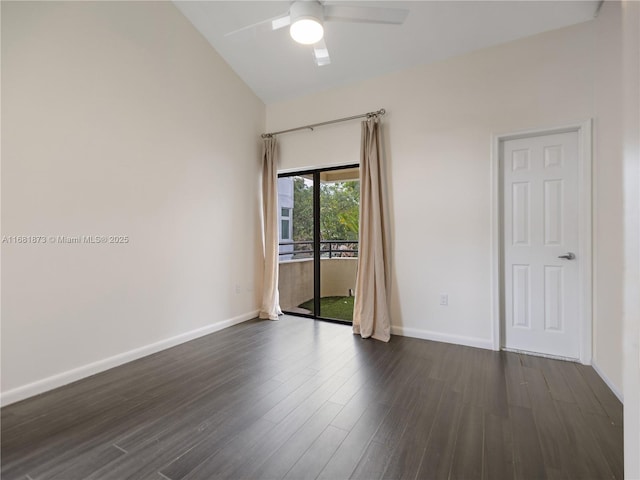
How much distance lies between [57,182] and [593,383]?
4.35 metres

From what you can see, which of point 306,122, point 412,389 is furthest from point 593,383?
point 306,122

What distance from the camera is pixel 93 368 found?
2.43 meters

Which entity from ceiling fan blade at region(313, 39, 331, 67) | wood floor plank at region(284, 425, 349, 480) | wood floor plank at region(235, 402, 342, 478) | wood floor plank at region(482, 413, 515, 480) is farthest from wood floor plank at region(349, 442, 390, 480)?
ceiling fan blade at region(313, 39, 331, 67)

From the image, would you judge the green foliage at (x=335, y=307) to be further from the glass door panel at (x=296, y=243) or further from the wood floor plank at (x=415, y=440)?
the wood floor plank at (x=415, y=440)

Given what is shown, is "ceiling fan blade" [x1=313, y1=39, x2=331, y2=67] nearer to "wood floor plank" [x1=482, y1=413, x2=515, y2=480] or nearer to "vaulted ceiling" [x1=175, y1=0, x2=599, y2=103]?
"vaulted ceiling" [x1=175, y1=0, x2=599, y2=103]

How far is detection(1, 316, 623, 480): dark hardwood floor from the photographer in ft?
4.78

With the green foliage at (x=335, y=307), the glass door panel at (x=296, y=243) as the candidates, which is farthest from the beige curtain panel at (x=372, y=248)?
the glass door panel at (x=296, y=243)

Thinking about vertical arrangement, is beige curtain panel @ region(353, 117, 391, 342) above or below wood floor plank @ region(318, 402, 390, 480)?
above

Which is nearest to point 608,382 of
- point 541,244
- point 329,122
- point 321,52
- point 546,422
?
point 546,422

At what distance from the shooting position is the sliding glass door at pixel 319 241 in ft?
13.0

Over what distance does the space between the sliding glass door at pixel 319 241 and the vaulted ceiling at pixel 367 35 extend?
118 centimetres

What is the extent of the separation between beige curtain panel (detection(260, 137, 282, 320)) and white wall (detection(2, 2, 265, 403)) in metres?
0.48

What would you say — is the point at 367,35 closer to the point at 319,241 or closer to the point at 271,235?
the point at 319,241

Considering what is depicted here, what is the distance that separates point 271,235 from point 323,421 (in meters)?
2.68
